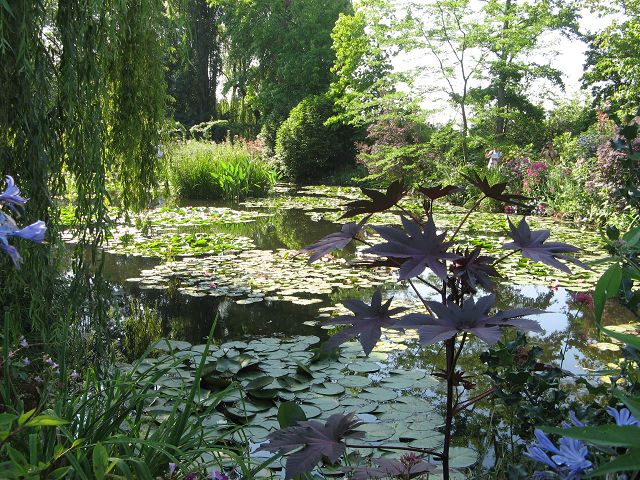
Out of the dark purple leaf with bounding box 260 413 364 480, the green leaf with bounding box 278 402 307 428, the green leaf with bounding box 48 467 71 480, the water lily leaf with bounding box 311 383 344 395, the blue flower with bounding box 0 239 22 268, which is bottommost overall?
the water lily leaf with bounding box 311 383 344 395

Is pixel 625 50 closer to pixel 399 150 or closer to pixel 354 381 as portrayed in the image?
pixel 399 150

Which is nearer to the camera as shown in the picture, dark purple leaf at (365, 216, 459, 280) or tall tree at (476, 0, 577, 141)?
dark purple leaf at (365, 216, 459, 280)

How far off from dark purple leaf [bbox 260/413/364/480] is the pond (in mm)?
555

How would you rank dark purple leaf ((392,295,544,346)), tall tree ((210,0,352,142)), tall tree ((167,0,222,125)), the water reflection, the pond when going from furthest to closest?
tall tree ((167,0,222,125)) → tall tree ((210,0,352,142)) → the water reflection → the pond → dark purple leaf ((392,295,544,346))

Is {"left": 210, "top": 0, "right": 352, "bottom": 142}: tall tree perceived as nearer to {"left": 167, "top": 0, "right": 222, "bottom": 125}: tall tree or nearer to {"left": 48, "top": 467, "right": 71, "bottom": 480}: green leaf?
{"left": 167, "top": 0, "right": 222, "bottom": 125}: tall tree

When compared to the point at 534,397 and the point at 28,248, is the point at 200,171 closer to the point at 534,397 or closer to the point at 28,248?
the point at 28,248

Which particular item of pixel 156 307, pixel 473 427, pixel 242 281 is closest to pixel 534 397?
pixel 473 427

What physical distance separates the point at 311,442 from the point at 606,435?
693 millimetres

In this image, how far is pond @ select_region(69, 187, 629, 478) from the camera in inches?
104

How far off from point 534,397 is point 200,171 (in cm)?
1059

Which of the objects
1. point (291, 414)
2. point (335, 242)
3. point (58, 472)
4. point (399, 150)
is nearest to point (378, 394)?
point (291, 414)

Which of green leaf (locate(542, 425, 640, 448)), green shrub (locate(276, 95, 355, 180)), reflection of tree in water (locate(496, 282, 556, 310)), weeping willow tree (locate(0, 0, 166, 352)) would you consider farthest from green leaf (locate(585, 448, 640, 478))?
green shrub (locate(276, 95, 355, 180))

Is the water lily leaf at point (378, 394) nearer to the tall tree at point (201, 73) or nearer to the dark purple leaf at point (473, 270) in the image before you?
the dark purple leaf at point (473, 270)

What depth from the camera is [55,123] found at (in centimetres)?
229
